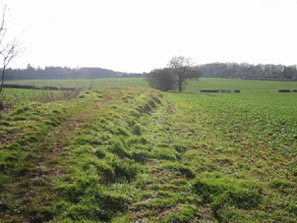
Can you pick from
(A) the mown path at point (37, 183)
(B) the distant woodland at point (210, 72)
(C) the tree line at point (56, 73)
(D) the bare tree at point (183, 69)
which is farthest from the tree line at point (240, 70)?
(A) the mown path at point (37, 183)

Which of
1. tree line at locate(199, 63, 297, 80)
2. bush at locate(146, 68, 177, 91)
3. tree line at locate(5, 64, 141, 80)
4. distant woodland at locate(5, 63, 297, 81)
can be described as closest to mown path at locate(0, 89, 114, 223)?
bush at locate(146, 68, 177, 91)

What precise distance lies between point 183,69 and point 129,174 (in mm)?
70723

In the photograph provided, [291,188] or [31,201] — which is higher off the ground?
[31,201]

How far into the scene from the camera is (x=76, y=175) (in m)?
8.31

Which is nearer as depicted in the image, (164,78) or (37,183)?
(37,183)

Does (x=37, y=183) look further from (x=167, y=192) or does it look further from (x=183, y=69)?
(x=183, y=69)

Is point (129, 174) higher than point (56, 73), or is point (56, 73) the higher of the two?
point (56, 73)

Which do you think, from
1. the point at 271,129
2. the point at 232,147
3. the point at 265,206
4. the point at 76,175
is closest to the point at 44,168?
the point at 76,175

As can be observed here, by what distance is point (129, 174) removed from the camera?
9516 mm

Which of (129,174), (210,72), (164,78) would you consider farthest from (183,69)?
(210,72)

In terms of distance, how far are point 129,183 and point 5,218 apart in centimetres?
365

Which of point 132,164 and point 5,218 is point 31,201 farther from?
point 132,164

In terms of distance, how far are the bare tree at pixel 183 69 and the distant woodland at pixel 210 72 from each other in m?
42.0

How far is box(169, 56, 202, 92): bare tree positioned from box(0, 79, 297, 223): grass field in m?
63.4
